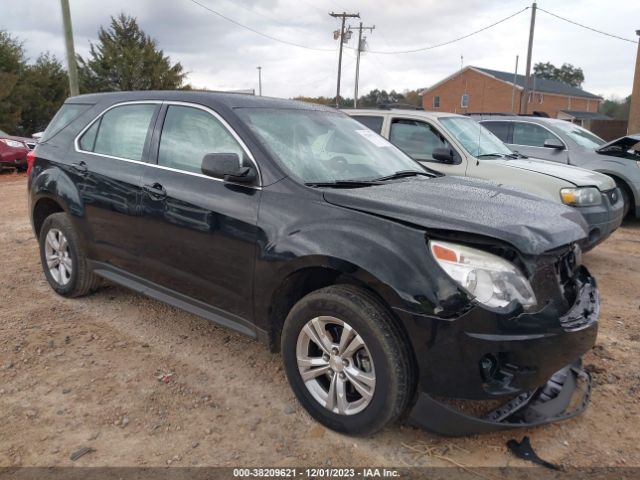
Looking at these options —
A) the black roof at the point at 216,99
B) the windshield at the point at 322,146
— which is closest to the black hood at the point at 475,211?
the windshield at the point at 322,146

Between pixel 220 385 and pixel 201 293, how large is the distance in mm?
601

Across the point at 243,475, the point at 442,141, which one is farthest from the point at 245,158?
the point at 442,141

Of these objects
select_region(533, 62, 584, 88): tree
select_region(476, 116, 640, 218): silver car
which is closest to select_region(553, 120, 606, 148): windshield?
select_region(476, 116, 640, 218): silver car

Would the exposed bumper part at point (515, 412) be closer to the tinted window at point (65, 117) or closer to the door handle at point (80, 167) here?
the door handle at point (80, 167)

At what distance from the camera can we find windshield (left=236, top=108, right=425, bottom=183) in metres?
3.23

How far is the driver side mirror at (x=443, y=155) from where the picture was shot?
6.08 meters

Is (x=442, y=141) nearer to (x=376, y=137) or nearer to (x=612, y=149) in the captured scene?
(x=376, y=137)

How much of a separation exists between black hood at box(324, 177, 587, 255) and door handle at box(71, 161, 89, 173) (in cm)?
234

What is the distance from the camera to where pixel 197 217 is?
3275 mm

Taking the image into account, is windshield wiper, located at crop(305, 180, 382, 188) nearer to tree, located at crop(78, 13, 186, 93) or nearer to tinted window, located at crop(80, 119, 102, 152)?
tinted window, located at crop(80, 119, 102, 152)

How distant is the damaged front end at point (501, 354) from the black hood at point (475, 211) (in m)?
0.13

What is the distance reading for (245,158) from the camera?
125 inches

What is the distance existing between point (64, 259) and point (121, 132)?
4.40 feet

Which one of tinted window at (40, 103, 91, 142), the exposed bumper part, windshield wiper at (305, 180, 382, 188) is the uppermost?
tinted window at (40, 103, 91, 142)
